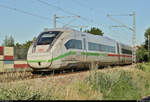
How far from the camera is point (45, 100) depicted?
698cm

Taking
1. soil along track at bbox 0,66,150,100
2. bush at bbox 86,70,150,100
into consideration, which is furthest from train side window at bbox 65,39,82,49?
soil along track at bbox 0,66,150,100

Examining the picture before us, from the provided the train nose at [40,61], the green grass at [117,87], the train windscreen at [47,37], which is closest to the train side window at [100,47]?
the train windscreen at [47,37]

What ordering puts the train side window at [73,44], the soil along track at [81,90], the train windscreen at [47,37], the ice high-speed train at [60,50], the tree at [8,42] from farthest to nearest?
the tree at [8,42] → the train side window at [73,44] → the train windscreen at [47,37] → the ice high-speed train at [60,50] → the soil along track at [81,90]

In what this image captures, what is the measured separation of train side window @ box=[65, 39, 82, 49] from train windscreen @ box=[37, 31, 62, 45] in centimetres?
98

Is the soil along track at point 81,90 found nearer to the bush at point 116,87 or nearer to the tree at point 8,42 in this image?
the bush at point 116,87

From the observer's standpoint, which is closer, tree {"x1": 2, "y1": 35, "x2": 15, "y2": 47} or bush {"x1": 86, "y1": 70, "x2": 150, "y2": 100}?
bush {"x1": 86, "y1": 70, "x2": 150, "y2": 100}

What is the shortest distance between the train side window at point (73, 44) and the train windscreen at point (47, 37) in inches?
38.8

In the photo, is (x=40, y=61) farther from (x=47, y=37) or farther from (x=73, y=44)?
(x=73, y=44)

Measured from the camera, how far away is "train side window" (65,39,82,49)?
655 inches

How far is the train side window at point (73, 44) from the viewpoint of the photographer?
16.6 m

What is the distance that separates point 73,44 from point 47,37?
2024mm

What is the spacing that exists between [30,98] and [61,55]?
888cm

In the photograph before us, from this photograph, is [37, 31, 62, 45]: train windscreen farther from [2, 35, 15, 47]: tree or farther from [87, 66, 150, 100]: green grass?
[2, 35, 15, 47]: tree

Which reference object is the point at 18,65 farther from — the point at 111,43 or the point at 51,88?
the point at 51,88
